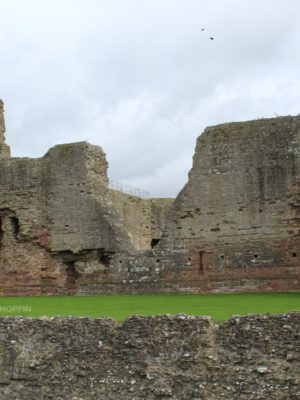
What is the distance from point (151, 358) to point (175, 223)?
8.60m

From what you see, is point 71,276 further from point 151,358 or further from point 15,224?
point 151,358

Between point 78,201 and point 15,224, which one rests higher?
point 78,201

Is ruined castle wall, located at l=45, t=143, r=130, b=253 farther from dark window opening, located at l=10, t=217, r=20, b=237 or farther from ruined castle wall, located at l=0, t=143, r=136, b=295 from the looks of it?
dark window opening, located at l=10, t=217, r=20, b=237

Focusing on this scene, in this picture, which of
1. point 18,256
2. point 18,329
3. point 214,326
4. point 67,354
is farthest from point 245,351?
point 18,256

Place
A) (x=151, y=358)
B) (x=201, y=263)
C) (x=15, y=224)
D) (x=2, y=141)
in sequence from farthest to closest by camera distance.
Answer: (x=2, y=141) < (x=15, y=224) < (x=201, y=263) < (x=151, y=358)

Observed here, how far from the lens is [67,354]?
31.1 feet

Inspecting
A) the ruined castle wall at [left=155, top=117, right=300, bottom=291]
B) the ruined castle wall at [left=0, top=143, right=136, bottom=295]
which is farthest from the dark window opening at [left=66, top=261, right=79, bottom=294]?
the ruined castle wall at [left=155, top=117, right=300, bottom=291]

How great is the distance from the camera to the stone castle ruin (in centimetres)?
1633

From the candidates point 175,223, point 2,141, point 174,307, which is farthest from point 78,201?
point 174,307

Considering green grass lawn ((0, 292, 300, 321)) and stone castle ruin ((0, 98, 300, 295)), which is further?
stone castle ruin ((0, 98, 300, 295))

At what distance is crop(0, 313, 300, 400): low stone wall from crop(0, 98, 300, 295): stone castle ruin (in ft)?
24.7

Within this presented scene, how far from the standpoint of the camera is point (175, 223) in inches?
686

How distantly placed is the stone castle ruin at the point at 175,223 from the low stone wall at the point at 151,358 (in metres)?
7.53

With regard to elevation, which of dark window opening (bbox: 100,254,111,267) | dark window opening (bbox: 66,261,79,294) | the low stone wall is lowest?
the low stone wall
